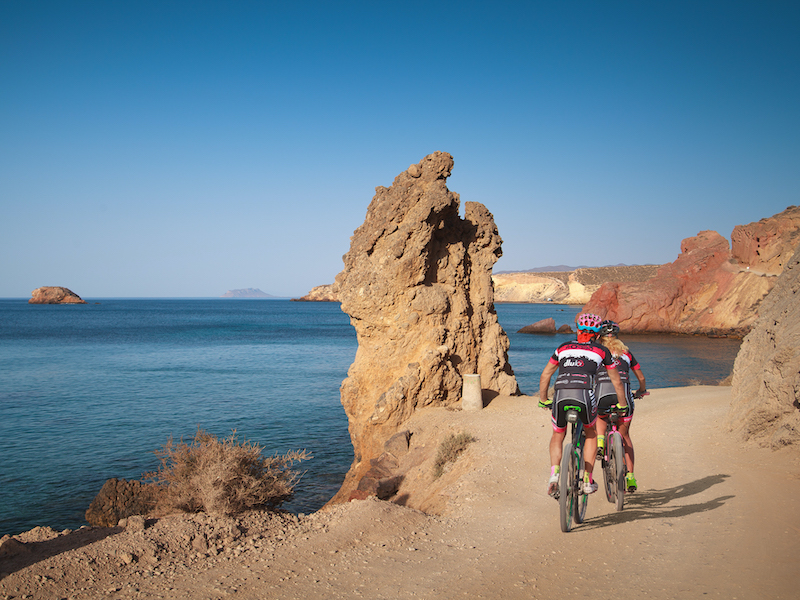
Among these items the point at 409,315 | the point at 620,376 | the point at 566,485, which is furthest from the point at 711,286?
the point at 566,485

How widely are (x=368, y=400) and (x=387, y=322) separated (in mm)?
1953

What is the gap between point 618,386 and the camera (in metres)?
5.39

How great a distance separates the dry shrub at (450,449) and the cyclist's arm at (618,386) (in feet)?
14.5

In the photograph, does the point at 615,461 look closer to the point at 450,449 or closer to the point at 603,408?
the point at 603,408

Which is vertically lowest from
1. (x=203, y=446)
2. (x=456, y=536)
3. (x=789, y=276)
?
(x=456, y=536)

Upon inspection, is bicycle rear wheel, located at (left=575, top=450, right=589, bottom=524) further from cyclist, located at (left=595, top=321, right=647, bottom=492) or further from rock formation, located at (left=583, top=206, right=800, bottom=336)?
rock formation, located at (left=583, top=206, right=800, bottom=336)

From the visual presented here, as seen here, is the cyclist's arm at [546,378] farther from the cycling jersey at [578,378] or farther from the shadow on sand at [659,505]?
the shadow on sand at [659,505]

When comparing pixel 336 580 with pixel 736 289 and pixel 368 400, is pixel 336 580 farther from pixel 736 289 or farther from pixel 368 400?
pixel 736 289

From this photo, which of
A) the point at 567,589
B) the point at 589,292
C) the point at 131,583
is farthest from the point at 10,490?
the point at 589,292

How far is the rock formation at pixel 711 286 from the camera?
167ft

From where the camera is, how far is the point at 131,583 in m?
4.44

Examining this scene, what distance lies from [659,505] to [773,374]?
3594 millimetres

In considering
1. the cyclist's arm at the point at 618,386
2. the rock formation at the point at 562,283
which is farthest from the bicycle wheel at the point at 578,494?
the rock formation at the point at 562,283

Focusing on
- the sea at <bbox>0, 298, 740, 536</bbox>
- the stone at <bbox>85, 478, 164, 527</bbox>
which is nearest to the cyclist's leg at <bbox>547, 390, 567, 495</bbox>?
the sea at <bbox>0, 298, 740, 536</bbox>
